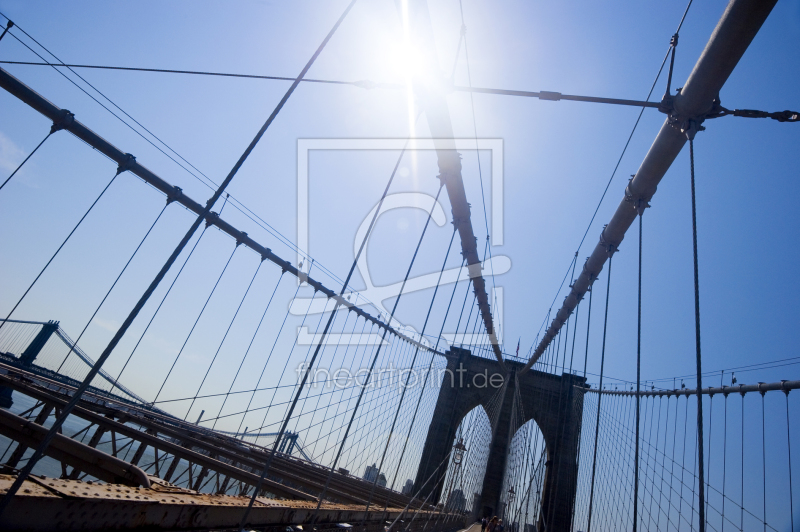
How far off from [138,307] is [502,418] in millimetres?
24928

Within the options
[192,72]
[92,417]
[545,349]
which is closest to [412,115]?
[192,72]

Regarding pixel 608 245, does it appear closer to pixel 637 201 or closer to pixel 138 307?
pixel 637 201

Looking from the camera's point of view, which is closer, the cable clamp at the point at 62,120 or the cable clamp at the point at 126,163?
the cable clamp at the point at 62,120

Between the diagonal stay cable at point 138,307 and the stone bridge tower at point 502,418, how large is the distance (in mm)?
21844

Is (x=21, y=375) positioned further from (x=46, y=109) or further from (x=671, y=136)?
(x=671, y=136)

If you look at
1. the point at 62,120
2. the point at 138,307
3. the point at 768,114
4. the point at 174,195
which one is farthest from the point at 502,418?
the point at 138,307

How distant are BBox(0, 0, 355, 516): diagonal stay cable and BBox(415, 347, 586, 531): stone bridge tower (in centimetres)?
2184

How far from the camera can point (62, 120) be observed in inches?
235

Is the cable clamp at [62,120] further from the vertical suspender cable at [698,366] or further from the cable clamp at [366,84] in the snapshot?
the vertical suspender cable at [698,366]

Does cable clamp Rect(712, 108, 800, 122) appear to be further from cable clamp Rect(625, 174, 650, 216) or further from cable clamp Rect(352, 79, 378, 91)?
cable clamp Rect(352, 79, 378, 91)

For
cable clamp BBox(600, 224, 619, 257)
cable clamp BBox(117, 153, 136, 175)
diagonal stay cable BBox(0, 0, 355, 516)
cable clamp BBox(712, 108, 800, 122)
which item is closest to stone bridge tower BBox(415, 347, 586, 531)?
cable clamp BBox(600, 224, 619, 257)

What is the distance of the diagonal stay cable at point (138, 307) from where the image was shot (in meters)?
1.50

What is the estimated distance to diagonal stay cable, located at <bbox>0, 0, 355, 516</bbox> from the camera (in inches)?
59.2

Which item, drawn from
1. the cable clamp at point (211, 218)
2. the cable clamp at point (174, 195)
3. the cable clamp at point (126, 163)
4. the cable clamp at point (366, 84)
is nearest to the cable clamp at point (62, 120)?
the cable clamp at point (126, 163)
